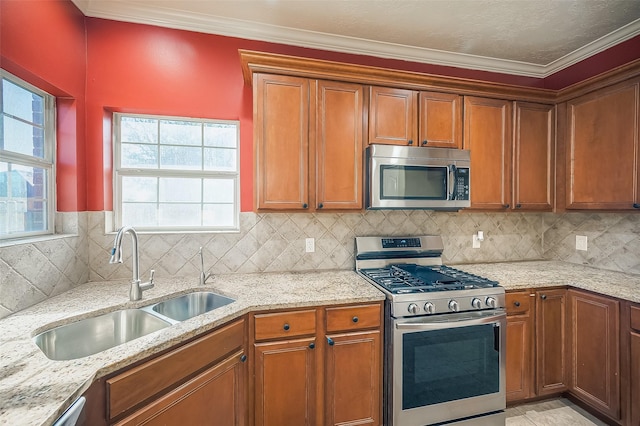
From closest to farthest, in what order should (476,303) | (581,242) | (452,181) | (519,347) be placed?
(476,303), (519,347), (452,181), (581,242)

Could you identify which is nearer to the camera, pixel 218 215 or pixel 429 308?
pixel 429 308

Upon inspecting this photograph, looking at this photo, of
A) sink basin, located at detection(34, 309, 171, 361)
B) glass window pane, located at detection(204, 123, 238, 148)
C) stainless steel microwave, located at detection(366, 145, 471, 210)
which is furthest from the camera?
glass window pane, located at detection(204, 123, 238, 148)

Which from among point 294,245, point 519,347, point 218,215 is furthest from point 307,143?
point 519,347

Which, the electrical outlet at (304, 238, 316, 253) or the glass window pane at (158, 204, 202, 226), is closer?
the glass window pane at (158, 204, 202, 226)

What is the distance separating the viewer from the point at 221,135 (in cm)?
228

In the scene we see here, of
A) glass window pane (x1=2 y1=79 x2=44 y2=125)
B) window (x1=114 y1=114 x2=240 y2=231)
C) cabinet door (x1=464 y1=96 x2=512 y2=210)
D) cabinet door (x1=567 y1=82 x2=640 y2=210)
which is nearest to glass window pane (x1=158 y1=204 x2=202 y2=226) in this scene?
window (x1=114 y1=114 x2=240 y2=231)

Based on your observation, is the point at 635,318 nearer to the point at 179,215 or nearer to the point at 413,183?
the point at 413,183

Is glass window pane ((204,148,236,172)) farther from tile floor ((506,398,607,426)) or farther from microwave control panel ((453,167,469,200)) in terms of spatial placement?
tile floor ((506,398,607,426))

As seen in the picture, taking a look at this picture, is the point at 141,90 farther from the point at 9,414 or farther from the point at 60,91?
the point at 9,414

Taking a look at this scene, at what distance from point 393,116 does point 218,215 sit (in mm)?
1609

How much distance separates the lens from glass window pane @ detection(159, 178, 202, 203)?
2199mm

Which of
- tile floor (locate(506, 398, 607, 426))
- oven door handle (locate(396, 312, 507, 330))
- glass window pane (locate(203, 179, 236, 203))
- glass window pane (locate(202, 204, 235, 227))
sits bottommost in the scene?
tile floor (locate(506, 398, 607, 426))

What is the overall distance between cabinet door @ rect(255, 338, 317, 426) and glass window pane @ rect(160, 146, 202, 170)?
1489 millimetres

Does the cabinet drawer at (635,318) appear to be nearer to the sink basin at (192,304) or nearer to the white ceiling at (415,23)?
the white ceiling at (415,23)
